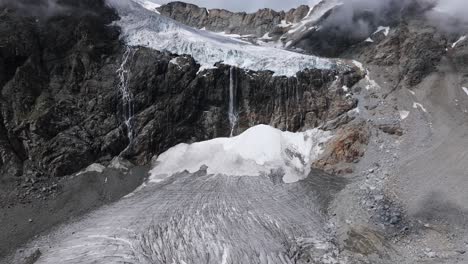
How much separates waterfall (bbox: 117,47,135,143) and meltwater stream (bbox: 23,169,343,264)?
618 cm

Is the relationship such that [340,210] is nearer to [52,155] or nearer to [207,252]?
[207,252]

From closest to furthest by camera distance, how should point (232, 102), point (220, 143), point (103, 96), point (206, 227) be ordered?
point (206, 227) < point (103, 96) < point (220, 143) < point (232, 102)

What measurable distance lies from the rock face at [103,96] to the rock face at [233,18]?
32.6m

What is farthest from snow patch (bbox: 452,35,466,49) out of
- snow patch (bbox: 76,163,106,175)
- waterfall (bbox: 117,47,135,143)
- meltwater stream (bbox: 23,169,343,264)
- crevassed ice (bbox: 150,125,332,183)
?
snow patch (bbox: 76,163,106,175)

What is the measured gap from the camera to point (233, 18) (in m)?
73.4

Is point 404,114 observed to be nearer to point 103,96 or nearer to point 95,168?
point 103,96

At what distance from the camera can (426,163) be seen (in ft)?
90.9

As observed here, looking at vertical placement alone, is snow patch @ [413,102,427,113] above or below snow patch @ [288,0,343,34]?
below

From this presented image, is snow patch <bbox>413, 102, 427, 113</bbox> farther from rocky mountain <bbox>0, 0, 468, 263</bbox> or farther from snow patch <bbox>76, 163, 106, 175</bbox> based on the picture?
snow patch <bbox>76, 163, 106, 175</bbox>

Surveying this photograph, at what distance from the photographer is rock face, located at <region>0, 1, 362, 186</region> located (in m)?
29.8

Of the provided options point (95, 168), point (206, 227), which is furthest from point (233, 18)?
point (206, 227)

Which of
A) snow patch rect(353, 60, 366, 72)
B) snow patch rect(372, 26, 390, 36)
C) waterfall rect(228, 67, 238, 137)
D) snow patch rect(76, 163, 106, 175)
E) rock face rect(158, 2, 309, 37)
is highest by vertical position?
snow patch rect(372, 26, 390, 36)

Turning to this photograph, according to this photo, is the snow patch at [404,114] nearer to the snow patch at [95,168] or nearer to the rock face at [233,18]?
the snow patch at [95,168]

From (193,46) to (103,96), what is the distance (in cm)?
918
